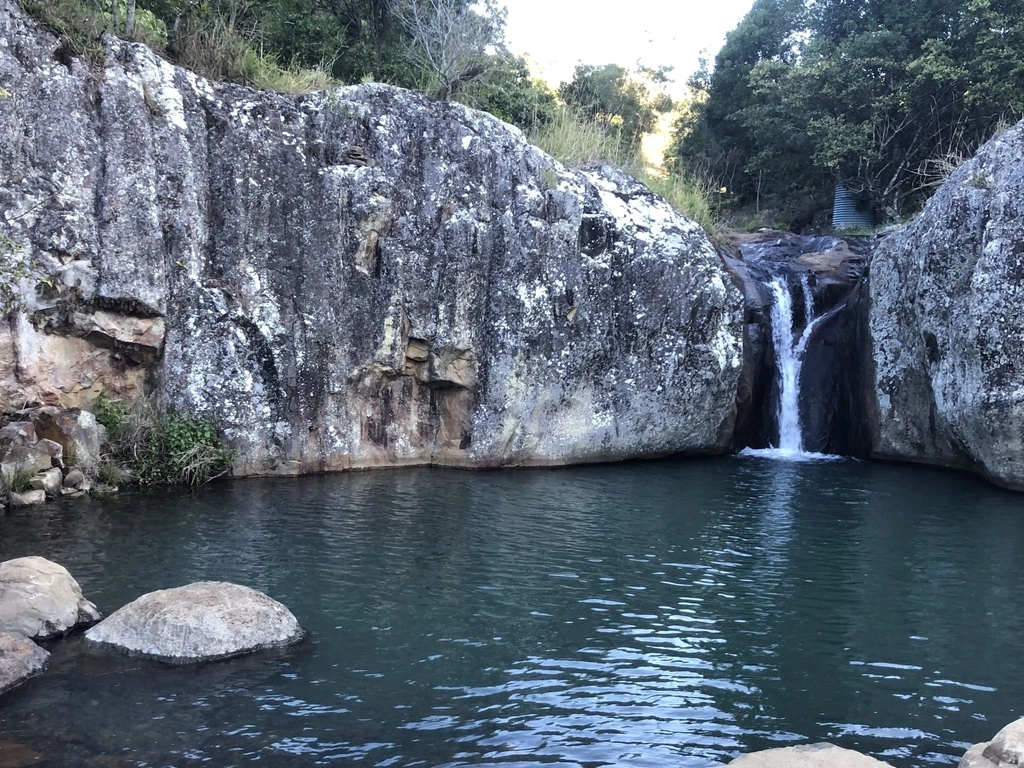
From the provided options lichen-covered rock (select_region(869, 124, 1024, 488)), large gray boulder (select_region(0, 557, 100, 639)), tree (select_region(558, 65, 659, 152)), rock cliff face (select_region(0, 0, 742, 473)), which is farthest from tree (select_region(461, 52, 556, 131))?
large gray boulder (select_region(0, 557, 100, 639))

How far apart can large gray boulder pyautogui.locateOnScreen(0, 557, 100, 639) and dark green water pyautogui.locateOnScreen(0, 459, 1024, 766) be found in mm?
316

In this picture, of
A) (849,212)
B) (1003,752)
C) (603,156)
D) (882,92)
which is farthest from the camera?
(849,212)

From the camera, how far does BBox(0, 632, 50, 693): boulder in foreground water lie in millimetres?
6973

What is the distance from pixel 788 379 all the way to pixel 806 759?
17.3 meters

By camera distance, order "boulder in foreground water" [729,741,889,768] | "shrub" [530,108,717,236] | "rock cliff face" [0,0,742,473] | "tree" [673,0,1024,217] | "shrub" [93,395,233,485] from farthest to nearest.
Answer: "tree" [673,0,1024,217] → "shrub" [530,108,717,236] → "rock cliff face" [0,0,742,473] → "shrub" [93,395,233,485] → "boulder in foreground water" [729,741,889,768]

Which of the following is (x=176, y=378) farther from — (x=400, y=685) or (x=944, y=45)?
(x=944, y=45)

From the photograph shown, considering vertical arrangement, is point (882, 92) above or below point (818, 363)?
above

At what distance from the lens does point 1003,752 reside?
5.15 metres

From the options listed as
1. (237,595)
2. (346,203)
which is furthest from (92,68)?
(237,595)

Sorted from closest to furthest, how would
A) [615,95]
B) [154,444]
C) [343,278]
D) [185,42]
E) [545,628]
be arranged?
1. [545,628]
2. [154,444]
3. [343,278]
4. [185,42]
5. [615,95]

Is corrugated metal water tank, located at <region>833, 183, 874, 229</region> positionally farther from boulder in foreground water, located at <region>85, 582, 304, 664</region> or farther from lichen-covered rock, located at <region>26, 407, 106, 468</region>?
boulder in foreground water, located at <region>85, 582, 304, 664</region>

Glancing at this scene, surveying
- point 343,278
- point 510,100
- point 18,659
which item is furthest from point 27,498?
point 510,100

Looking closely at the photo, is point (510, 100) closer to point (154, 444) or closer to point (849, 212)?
point (849, 212)

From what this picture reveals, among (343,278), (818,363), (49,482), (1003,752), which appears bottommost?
(1003,752)
